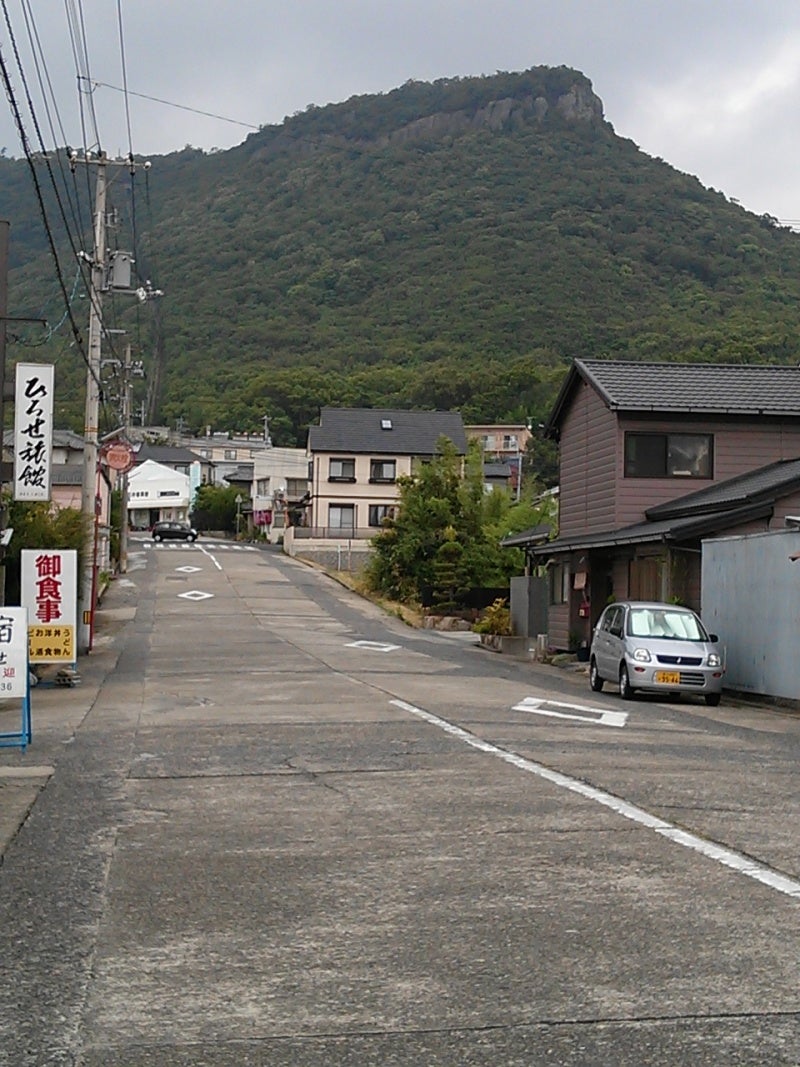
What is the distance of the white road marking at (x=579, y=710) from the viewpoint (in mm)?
17061

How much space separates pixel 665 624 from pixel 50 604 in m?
10.3

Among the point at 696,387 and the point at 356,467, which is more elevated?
the point at 356,467

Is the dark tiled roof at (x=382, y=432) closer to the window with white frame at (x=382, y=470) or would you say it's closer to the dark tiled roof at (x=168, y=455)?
the window with white frame at (x=382, y=470)

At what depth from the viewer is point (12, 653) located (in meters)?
13.7

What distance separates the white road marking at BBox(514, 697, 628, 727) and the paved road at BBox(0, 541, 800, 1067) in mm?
845

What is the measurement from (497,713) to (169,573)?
1691 inches

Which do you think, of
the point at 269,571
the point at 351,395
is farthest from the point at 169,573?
the point at 351,395

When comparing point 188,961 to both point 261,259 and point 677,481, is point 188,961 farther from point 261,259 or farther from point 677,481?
point 261,259

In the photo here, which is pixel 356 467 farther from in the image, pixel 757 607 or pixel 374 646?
pixel 757 607

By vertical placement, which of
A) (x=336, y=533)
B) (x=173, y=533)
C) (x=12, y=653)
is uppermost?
(x=336, y=533)

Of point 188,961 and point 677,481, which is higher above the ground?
point 677,481

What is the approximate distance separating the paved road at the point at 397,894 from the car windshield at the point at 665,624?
20.3 feet

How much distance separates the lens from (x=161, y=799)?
10.2m

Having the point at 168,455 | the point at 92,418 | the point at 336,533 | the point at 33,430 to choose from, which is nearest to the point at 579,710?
the point at 33,430
